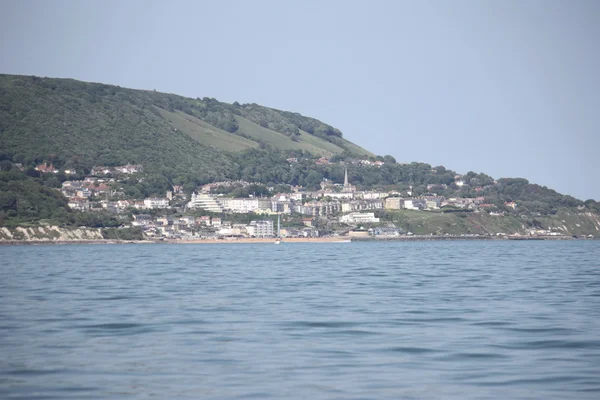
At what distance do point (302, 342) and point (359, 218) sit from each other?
169 meters

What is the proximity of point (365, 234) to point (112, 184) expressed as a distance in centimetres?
5748

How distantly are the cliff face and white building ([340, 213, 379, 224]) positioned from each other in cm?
5967

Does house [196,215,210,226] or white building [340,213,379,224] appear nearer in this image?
house [196,215,210,226]

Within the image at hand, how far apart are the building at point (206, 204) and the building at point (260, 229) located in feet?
69.5

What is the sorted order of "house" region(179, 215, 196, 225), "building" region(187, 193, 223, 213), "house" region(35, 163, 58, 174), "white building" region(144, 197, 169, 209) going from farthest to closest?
1. "house" region(35, 163, 58, 174)
2. "building" region(187, 193, 223, 213)
3. "white building" region(144, 197, 169, 209)
4. "house" region(179, 215, 196, 225)

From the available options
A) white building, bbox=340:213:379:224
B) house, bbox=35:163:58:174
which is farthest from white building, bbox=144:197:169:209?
white building, bbox=340:213:379:224

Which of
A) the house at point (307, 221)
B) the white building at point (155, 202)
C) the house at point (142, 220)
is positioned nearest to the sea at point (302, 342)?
the house at point (142, 220)

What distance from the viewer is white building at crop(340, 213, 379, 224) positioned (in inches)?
7190

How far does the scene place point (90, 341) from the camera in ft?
61.3

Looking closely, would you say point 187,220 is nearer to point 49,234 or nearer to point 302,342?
point 49,234

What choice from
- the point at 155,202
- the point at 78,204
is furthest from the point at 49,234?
the point at 155,202

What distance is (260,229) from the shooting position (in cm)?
16562

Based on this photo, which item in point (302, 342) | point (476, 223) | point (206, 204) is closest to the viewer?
point (302, 342)

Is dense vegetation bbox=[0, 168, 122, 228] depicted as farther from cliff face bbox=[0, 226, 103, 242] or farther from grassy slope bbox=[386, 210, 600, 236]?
grassy slope bbox=[386, 210, 600, 236]
